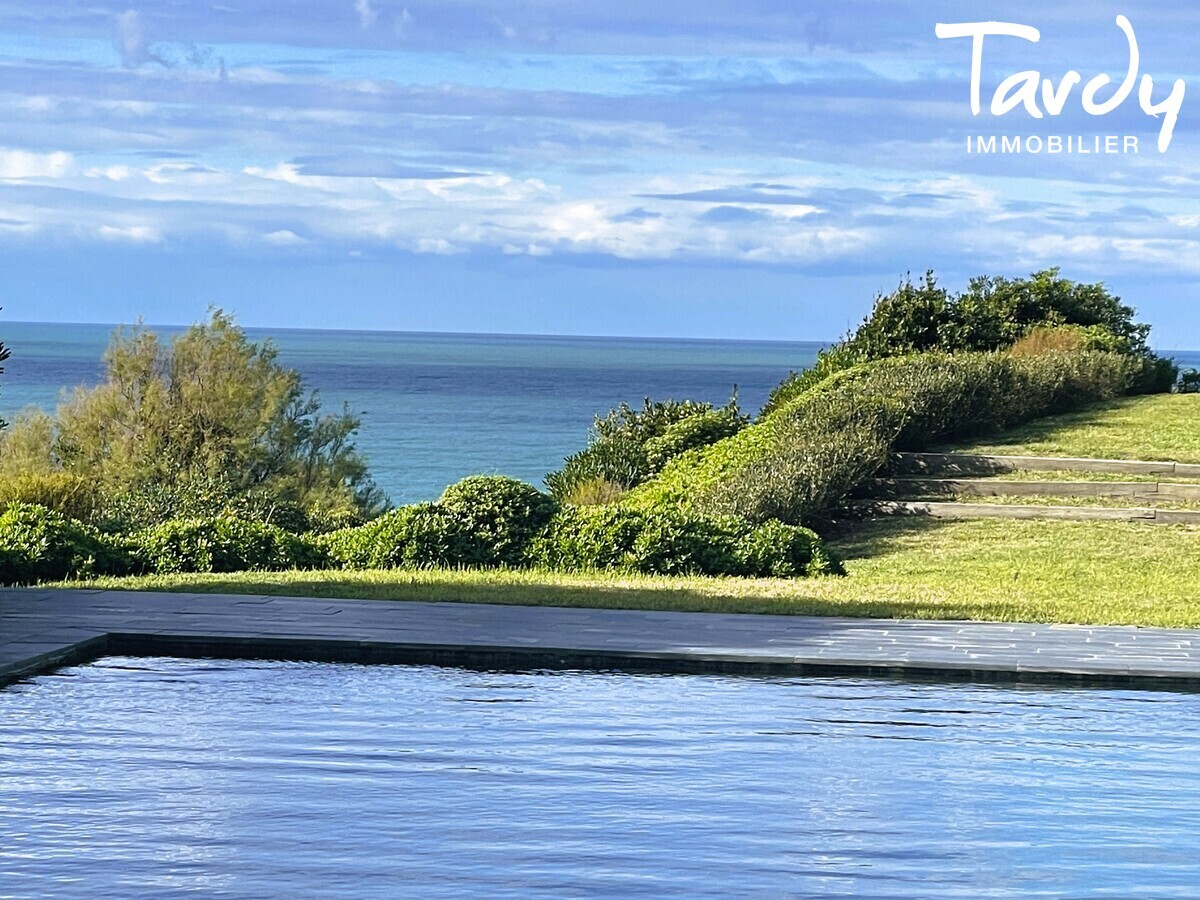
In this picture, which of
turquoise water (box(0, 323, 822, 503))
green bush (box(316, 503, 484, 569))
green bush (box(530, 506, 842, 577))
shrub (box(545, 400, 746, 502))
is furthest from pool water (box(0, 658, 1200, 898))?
turquoise water (box(0, 323, 822, 503))

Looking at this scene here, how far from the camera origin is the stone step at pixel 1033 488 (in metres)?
18.6

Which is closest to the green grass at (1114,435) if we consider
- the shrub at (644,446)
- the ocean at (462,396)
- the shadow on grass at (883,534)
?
the shadow on grass at (883,534)

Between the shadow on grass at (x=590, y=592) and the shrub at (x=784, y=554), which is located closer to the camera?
the shadow on grass at (x=590, y=592)

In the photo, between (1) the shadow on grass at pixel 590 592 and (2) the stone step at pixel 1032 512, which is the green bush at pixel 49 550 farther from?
(2) the stone step at pixel 1032 512

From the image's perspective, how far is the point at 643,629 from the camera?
1039 cm

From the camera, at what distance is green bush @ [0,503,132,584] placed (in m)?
13.5

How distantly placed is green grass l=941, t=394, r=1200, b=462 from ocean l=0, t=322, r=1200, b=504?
58.6 feet

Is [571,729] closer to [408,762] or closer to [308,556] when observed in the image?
[408,762]

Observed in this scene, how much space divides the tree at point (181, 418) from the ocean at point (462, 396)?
1.96 meters

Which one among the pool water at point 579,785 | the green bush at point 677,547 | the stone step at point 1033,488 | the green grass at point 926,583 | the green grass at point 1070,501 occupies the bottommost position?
the pool water at point 579,785

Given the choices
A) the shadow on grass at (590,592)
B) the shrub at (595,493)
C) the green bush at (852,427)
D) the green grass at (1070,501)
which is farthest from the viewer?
the shrub at (595,493)

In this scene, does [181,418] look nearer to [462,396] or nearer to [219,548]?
[219,548]

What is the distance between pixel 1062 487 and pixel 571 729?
1231 cm

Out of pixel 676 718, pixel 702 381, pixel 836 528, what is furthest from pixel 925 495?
pixel 702 381
